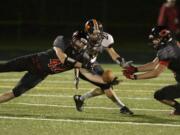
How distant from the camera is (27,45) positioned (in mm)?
27953

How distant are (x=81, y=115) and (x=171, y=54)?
1.71 m

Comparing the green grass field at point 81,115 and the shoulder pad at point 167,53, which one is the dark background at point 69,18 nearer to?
the green grass field at point 81,115

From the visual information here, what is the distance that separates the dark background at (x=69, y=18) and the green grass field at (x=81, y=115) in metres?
16.7

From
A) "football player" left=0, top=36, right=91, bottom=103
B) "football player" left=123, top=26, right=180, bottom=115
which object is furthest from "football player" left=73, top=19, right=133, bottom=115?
"football player" left=123, top=26, right=180, bottom=115

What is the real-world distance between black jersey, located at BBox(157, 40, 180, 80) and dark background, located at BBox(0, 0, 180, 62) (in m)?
19.9

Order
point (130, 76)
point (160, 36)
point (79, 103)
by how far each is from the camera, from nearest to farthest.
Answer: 1. point (160, 36)
2. point (130, 76)
3. point (79, 103)

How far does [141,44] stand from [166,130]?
67.8 feet

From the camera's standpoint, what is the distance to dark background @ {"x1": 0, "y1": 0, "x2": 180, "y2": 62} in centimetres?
3105

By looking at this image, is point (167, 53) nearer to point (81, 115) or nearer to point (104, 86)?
point (104, 86)

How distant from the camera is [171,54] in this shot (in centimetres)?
979

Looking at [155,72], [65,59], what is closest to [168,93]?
[155,72]

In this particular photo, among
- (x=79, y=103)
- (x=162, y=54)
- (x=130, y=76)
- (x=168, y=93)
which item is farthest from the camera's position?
(x=79, y=103)

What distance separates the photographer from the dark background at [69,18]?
102 feet

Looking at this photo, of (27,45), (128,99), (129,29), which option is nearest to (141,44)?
(129,29)
